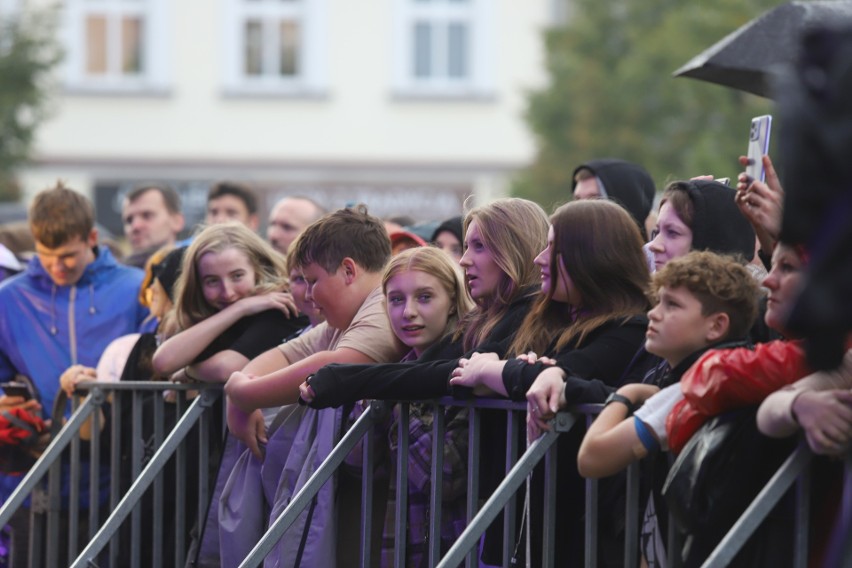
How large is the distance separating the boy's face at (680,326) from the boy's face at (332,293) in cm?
176

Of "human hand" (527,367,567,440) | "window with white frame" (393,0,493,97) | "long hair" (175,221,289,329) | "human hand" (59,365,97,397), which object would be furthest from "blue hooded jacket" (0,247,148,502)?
"window with white frame" (393,0,493,97)

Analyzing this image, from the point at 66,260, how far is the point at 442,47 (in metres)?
22.0

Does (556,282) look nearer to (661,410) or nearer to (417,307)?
(417,307)

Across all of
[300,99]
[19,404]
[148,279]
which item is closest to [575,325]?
[148,279]

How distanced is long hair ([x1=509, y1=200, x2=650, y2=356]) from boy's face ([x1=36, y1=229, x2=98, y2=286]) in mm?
3382

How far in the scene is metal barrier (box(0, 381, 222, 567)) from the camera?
590 cm

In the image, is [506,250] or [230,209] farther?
[230,209]

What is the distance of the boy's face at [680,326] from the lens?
3910 mm

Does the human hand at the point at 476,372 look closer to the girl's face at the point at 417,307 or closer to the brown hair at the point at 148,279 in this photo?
the girl's face at the point at 417,307

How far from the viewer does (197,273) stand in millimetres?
6277

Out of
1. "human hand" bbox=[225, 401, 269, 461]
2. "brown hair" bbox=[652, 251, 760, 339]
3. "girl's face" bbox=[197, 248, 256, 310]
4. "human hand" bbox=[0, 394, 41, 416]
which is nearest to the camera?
"brown hair" bbox=[652, 251, 760, 339]

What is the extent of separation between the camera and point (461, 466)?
475cm

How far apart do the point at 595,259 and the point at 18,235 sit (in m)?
6.07

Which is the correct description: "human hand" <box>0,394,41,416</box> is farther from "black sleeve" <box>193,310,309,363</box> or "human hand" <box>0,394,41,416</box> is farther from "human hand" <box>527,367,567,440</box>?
"human hand" <box>527,367,567,440</box>
